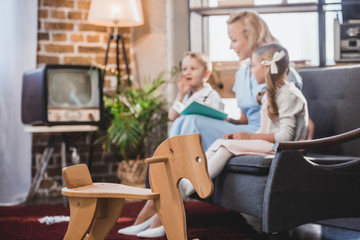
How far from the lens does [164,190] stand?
150 cm

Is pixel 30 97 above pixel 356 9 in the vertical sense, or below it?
below

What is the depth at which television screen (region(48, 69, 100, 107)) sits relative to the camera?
3.41 m

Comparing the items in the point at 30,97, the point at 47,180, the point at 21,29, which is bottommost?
the point at 47,180

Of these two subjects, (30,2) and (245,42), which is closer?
(245,42)

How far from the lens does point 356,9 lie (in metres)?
3.54

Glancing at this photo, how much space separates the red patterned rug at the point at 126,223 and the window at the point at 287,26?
51.0 inches

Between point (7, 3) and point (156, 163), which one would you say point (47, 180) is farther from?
point (156, 163)

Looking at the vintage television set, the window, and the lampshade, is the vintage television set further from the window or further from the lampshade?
the window

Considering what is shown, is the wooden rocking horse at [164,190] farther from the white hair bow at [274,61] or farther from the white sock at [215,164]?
the white hair bow at [274,61]

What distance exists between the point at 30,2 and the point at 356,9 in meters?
2.39

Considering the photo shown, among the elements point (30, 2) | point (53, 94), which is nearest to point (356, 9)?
point (53, 94)

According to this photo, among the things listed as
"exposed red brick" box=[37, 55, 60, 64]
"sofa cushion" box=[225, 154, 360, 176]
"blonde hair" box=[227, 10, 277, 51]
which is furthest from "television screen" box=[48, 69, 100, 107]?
"sofa cushion" box=[225, 154, 360, 176]

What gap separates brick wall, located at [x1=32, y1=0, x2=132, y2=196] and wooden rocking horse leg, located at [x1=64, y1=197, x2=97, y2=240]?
245cm

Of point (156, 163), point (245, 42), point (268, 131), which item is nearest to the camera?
point (156, 163)
